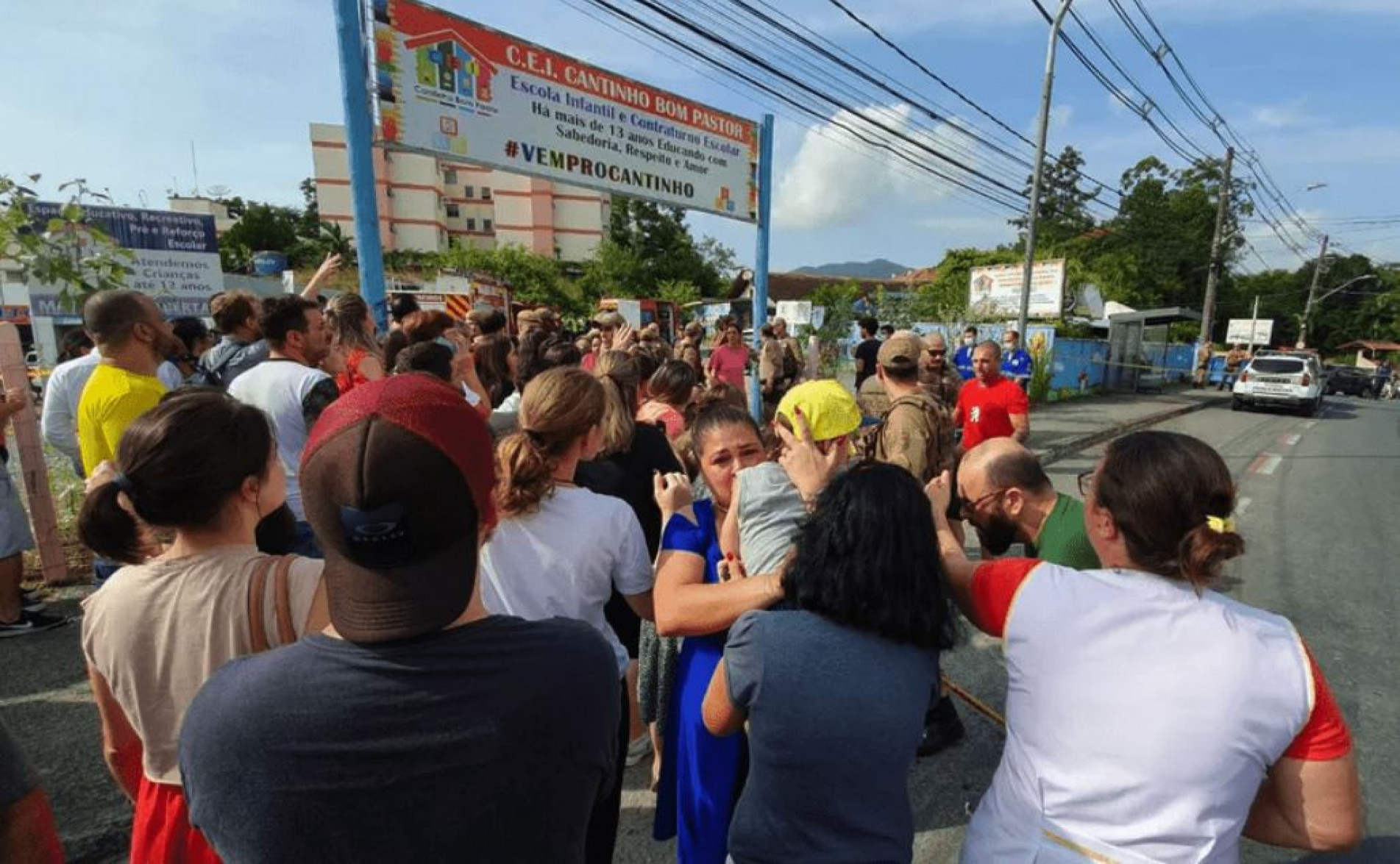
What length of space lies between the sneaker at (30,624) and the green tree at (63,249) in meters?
1.82

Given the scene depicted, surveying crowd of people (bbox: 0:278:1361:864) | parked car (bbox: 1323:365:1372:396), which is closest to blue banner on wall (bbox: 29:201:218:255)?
crowd of people (bbox: 0:278:1361:864)

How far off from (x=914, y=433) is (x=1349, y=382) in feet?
118

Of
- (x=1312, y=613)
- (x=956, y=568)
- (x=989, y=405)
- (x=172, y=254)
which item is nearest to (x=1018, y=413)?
(x=989, y=405)

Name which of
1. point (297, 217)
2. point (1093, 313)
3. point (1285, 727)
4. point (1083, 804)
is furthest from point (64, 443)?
point (297, 217)

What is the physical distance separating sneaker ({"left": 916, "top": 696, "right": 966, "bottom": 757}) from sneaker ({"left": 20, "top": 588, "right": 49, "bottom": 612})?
4.97 m

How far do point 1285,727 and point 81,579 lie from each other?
6.25 metres

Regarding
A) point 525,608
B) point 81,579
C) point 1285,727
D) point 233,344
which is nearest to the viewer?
point 1285,727

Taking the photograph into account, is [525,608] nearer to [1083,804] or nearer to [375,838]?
[375,838]

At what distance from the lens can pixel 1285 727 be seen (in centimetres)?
112

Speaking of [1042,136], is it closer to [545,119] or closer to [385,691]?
[545,119]

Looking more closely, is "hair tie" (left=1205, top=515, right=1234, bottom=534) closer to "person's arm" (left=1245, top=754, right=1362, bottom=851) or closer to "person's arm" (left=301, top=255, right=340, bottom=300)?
"person's arm" (left=1245, top=754, right=1362, bottom=851)

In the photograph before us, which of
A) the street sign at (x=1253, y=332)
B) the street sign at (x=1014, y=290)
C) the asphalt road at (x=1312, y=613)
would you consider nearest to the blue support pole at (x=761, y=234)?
the asphalt road at (x=1312, y=613)

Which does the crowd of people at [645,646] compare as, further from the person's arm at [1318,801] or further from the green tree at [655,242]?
the green tree at [655,242]

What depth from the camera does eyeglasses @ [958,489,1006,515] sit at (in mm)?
2258
